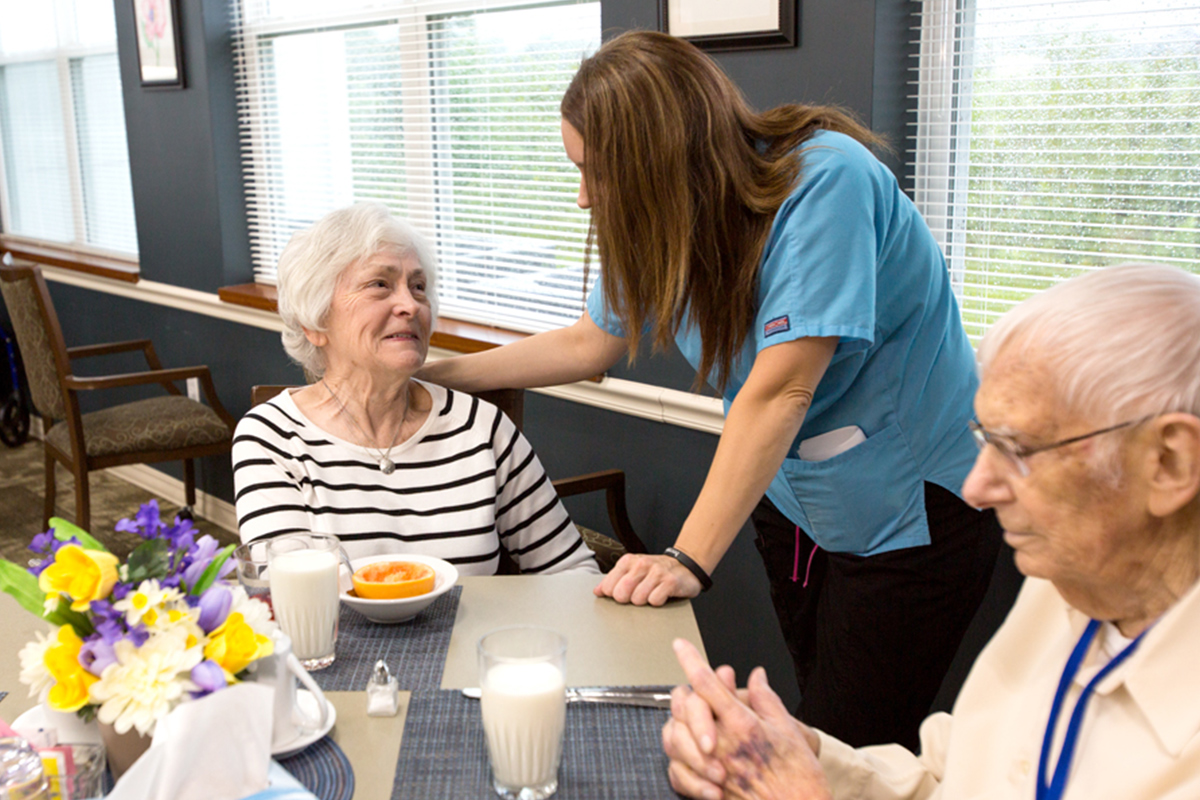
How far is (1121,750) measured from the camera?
2.97ft

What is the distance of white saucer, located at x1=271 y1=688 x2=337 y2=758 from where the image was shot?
1047mm

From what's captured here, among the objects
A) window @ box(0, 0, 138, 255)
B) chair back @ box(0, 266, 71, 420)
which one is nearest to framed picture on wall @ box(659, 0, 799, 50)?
chair back @ box(0, 266, 71, 420)

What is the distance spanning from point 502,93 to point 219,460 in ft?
6.62

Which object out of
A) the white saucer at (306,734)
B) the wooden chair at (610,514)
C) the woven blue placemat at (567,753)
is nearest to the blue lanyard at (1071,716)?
the woven blue placemat at (567,753)

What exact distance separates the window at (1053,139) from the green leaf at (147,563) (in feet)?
5.68

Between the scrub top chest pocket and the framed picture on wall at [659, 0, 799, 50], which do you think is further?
the framed picture on wall at [659, 0, 799, 50]

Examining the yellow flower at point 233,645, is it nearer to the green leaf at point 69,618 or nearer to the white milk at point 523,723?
the green leaf at point 69,618

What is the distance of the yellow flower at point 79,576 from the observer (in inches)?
35.0

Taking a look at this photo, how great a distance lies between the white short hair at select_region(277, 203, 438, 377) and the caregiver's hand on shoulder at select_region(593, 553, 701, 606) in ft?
2.45

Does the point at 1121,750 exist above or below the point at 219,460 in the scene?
above

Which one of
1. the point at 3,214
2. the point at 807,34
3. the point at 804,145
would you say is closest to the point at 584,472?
the point at 807,34

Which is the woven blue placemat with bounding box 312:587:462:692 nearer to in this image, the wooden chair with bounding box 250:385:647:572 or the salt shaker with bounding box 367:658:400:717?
the salt shaker with bounding box 367:658:400:717

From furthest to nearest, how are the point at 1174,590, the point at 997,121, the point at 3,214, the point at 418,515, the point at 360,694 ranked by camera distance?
the point at 3,214, the point at 997,121, the point at 418,515, the point at 360,694, the point at 1174,590

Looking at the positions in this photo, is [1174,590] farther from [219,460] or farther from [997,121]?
[219,460]
